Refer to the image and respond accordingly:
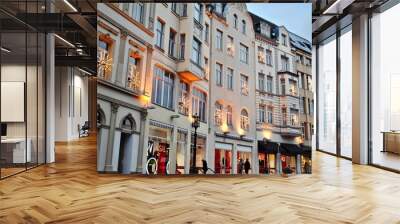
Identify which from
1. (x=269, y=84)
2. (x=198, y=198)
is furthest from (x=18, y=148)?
(x=269, y=84)

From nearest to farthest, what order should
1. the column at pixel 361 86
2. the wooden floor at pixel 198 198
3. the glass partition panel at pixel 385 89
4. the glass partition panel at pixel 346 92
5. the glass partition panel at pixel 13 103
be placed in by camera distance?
the wooden floor at pixel 198 198, the glass partition panel at pixel 13 103, the glass partition panel at pixel 385 89, the column at pixel 361 86, the glass partition panel at pixel 346 92

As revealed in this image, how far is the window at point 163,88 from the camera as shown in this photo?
598 centimetres

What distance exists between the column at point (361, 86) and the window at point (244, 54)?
3452 mm

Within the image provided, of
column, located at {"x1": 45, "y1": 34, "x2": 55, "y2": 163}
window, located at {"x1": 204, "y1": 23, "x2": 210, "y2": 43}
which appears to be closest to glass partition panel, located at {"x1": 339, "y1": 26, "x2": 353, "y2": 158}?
window, located at {"x1": 204, "y1": 23, "x2": 210, "y2": 43}

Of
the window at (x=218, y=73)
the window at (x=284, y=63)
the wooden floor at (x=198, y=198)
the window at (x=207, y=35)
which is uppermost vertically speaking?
the window at (x=207, y=35)

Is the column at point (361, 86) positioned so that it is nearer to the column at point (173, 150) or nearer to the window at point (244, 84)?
the window at point (244, 84)

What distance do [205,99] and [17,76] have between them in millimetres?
3534

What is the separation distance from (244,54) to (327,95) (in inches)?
215

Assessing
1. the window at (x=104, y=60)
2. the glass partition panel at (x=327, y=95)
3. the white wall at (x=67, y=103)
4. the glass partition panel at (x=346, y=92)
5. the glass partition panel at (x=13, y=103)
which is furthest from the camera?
the white wall at (x=67, y=103)

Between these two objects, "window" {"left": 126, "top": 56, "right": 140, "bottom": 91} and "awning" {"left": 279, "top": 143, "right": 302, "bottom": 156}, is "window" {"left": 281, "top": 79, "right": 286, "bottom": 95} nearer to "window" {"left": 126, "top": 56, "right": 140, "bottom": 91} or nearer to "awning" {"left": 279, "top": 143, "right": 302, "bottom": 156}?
"awning" {"left": 279, "top": 143, "right": 302, "bottom": 156}

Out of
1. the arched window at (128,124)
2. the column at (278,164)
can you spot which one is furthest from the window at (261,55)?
the arched window at (128,124)

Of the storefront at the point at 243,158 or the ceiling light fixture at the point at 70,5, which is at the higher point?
the ceiling light fixture at the point at 70,5

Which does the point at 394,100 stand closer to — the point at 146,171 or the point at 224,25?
the point at 224,25

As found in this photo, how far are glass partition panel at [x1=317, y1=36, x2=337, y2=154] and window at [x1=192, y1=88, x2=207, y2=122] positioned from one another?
546cm
